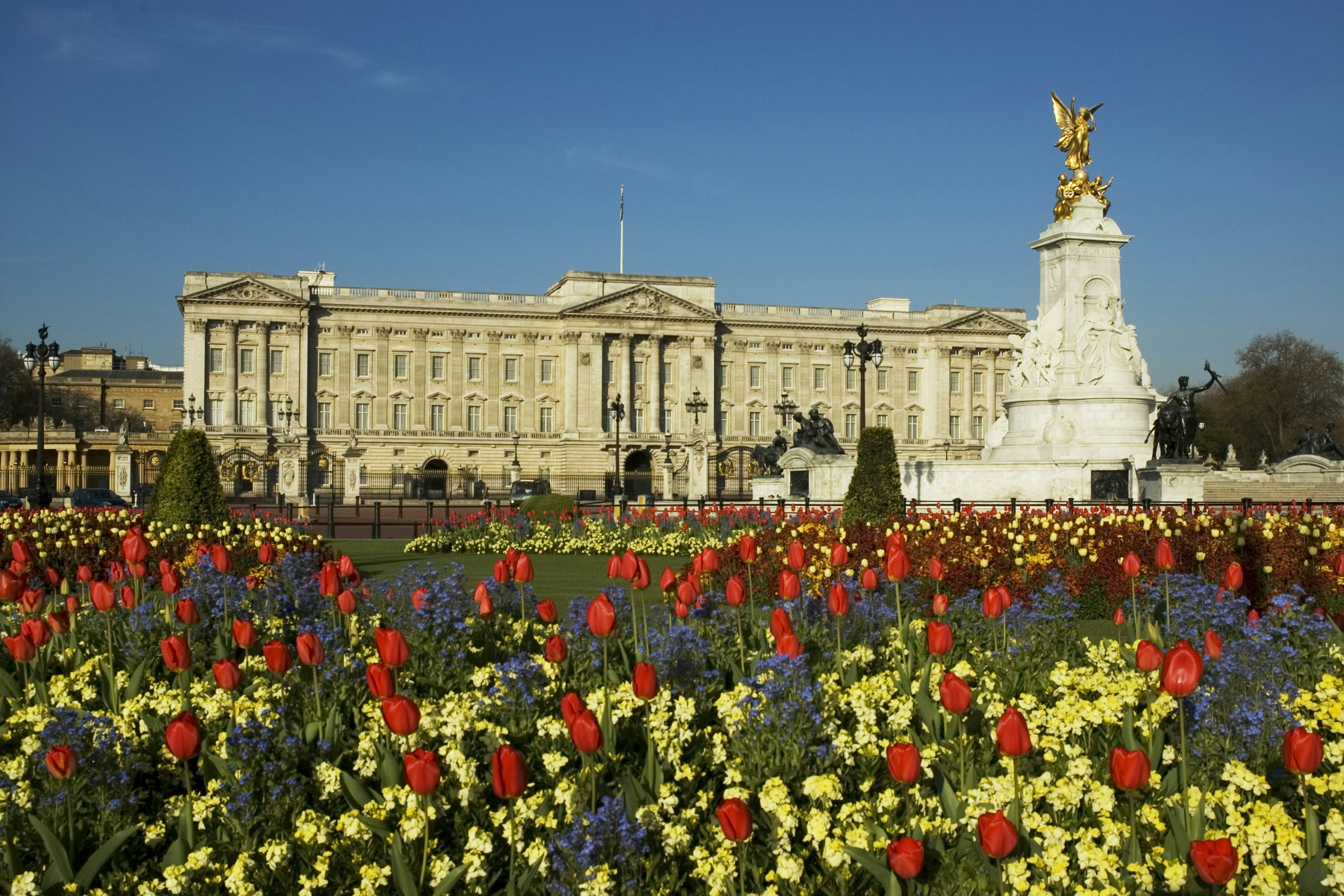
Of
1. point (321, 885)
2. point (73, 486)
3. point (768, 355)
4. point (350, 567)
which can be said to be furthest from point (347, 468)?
point (321, 885)

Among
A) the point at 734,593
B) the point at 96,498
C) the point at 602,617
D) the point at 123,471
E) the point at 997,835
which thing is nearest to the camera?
the point at 997,835

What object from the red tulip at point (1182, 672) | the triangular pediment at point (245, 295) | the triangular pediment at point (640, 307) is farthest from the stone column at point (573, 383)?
the red tulip at point (1182, 672)

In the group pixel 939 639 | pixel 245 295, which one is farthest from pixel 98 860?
pixel 245 295

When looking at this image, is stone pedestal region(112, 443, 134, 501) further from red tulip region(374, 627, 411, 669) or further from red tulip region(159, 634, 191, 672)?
red tulip region(374, 627, 411, 669)

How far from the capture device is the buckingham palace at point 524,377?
68938 millimetres

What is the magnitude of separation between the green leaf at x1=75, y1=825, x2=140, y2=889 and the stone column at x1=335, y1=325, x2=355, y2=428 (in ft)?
228

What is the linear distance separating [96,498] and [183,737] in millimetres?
45727

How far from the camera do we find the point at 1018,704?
5379 millimetres

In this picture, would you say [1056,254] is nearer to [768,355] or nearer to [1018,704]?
[1018,704]

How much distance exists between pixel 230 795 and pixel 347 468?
53.4 meters

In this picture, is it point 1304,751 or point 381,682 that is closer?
point 1304,751

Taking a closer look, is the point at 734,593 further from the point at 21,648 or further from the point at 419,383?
the point at 419,383

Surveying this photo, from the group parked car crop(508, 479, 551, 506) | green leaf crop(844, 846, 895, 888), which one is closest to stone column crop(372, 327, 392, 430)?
parked car crop(508, 479, 551, 506)

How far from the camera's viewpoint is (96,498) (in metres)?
45.6
